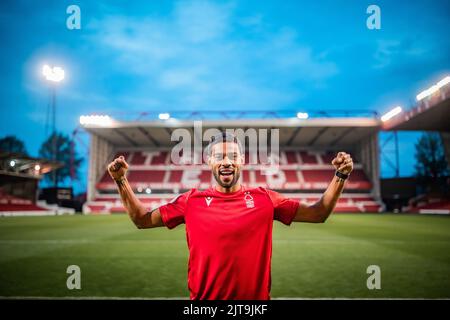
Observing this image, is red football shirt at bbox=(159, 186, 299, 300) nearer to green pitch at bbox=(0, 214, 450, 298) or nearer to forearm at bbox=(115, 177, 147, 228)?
forearm at bbox=(115, 177, 147, 228)

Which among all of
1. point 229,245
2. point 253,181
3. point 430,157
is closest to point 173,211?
point 229,245

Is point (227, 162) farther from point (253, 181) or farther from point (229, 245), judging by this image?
point (253, 181)

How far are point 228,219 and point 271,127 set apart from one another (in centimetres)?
3439

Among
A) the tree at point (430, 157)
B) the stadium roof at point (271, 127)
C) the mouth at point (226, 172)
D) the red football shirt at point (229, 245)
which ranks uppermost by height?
the stadium roof at point (271, 127)

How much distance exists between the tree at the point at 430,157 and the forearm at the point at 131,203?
50882 millimetres

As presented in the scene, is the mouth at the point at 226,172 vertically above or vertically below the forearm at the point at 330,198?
above

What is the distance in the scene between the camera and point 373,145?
38.2m

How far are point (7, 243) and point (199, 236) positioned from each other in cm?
1193

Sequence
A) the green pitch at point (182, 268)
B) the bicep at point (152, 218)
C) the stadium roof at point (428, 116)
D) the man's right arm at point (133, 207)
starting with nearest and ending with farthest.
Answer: the man's right arm at point (133, 207)
the bicep at point (152, 218)
the green pitch at point (182, 268)
the stadium roof at point (428, 116)

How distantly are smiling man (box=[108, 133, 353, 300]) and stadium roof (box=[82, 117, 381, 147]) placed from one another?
33.0m

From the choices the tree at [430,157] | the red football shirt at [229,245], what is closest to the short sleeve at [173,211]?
the red football shirt at [229,245]

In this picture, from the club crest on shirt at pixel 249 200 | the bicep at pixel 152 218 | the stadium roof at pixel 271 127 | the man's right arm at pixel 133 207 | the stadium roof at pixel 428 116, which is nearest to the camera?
the club crest on shirt at pixel 249 200

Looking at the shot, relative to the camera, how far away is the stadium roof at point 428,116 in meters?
24.4

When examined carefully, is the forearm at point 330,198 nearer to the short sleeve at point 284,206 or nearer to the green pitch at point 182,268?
the short sleeve at point 284,206
